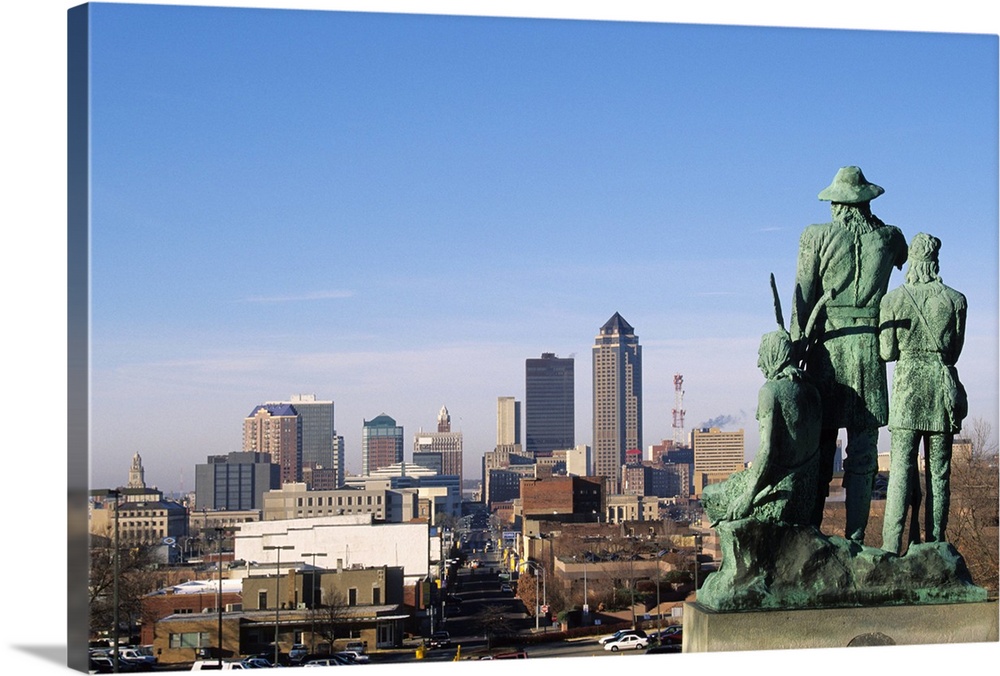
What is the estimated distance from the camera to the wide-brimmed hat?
12.1 m

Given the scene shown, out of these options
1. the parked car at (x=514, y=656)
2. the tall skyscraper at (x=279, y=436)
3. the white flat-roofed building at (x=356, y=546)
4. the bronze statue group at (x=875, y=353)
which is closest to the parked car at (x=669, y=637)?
the parked car at (x=514, y=656)

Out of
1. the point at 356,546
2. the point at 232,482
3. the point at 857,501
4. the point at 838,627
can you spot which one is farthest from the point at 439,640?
the point at 232,482

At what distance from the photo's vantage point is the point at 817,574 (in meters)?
11.4

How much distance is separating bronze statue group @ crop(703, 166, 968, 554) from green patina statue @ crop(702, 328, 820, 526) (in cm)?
36

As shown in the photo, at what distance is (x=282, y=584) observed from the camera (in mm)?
56688

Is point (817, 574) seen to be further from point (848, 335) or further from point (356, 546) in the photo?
point (356, 546)

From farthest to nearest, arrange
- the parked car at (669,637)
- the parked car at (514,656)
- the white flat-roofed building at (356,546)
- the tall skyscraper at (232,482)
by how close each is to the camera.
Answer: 1. the tall skyscraper at (232,482)
2. the white flat-roofed building at (356,546)
3. the parked car at (669,637)
4. the parked car at (514,656)

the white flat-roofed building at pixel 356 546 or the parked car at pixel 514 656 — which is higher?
the parked car at pixel 514 656

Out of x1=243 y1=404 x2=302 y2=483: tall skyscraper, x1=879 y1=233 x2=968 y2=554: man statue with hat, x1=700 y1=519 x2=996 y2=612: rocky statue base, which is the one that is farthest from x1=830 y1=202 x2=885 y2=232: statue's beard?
x1=243 y1=404 x2=302 y2=483: tall skyscraper

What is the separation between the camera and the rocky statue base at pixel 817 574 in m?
11.2

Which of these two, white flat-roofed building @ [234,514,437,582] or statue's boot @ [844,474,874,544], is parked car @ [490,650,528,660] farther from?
white flat-roofed building @ [234,514,437,582]

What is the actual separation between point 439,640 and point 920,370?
40580 mm

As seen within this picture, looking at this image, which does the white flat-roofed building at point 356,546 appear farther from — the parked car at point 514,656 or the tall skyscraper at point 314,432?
the tall skyscraper at point 314,432

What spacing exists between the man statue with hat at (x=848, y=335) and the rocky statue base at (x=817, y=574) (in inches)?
16.9
